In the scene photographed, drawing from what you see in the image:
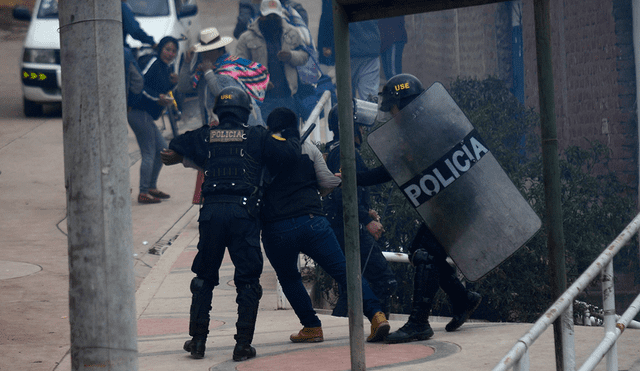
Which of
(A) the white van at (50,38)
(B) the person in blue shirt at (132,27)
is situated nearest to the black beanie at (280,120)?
(B) the person in blue shirt at (132,27)

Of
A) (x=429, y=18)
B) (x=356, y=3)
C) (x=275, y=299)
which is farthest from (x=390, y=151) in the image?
(x=429, y=18)

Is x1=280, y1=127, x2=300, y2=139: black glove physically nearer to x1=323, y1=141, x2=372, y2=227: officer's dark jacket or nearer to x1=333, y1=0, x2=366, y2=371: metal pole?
x1=323, y1=141, x2=372, y2=227: officer's dark jacket

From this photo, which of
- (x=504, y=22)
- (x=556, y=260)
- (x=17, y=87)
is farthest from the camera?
(x=17, y=87)

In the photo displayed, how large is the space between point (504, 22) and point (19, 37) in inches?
568

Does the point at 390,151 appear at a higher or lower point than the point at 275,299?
higher

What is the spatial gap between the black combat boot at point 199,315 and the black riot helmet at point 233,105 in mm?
1077

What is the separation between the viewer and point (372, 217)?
5.87 meters

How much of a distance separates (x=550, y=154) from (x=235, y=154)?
6.78 ft

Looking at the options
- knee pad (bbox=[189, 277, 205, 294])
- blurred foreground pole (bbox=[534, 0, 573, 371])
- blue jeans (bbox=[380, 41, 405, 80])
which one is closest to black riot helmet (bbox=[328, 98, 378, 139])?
knee pad (bbox=[189, 277, 205, 294])

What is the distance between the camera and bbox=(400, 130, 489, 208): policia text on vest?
5.02m

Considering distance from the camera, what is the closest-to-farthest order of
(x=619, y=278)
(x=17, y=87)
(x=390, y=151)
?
(x=390, y=151) → (x=619, y=278) → (x=17, y=87)

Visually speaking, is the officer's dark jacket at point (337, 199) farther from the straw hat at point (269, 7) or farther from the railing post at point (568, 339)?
the straw hat at point (269, 7)

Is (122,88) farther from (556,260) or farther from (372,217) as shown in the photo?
(372,217)

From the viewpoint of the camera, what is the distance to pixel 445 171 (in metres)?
5.02
